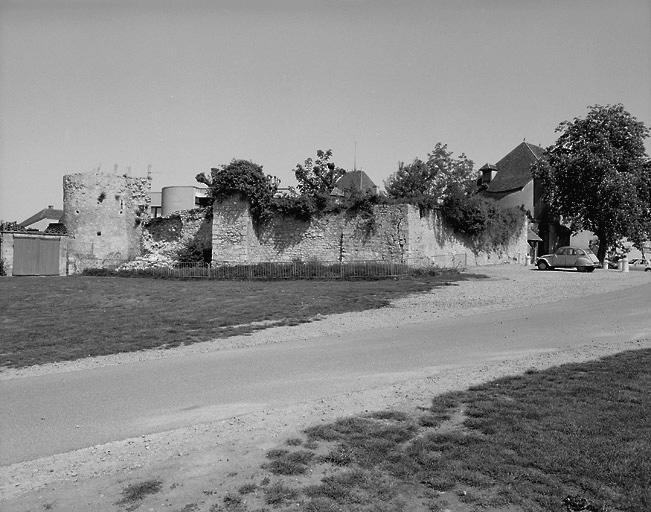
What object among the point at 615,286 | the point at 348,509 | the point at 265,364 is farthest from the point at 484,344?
the point at 615,286

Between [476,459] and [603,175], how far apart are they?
36.4 meters

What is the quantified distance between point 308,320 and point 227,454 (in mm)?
8589

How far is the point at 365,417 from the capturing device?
19.9 ft

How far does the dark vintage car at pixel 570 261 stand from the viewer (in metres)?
30.3

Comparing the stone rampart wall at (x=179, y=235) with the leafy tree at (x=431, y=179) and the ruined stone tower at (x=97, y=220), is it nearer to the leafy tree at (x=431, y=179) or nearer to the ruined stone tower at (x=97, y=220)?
the ruined stone tower at (x=97, y=220)

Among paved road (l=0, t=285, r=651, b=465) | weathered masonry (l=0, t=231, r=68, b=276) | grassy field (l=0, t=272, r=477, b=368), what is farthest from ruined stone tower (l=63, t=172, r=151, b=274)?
paved road (l=0, t=285, r=651, b=465)

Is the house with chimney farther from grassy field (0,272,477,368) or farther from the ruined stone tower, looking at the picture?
the ruined stone tower

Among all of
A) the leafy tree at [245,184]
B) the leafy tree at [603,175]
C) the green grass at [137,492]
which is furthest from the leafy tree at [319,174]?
the green grass at [137,492]

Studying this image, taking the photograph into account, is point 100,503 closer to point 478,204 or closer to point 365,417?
point 365,417

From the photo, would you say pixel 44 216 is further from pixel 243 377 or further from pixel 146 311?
pixel 243 377

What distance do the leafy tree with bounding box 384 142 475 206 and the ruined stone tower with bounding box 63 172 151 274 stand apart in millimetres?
17414

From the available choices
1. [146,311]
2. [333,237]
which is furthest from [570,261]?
[146,311]

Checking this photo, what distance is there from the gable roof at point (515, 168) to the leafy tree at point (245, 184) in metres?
26.8

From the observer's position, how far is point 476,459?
15.6 ft
